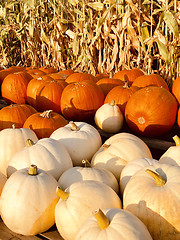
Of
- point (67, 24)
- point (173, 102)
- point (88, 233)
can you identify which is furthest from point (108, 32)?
point (88, 233)

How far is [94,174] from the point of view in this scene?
63.8 inches

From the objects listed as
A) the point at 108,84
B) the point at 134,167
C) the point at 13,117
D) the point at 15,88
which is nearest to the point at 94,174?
the point at 134,167

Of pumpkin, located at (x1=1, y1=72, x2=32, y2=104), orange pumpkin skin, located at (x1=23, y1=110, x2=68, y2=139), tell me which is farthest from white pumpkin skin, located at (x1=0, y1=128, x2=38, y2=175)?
pumpkin, located at (x1=1, y1=72, x2=32, y2=104)

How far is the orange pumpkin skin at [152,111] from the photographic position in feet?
8.46

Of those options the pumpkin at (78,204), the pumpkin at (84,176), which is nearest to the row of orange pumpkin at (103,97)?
the pumpkin at (84,176)

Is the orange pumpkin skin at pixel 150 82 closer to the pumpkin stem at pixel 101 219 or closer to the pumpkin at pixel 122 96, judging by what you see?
the pumpkin at pixel 122 96

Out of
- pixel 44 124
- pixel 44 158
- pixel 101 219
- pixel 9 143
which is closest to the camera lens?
pixel 101 219

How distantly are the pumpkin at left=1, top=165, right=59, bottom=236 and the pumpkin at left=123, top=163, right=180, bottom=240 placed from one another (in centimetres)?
40

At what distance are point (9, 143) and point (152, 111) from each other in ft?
4.18

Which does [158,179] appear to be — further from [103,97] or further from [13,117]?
[103,97]

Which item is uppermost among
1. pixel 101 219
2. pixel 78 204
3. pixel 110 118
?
pixel 101 219

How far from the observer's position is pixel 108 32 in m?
4.39

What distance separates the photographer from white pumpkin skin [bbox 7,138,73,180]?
67.9 inches

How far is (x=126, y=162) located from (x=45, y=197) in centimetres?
64
